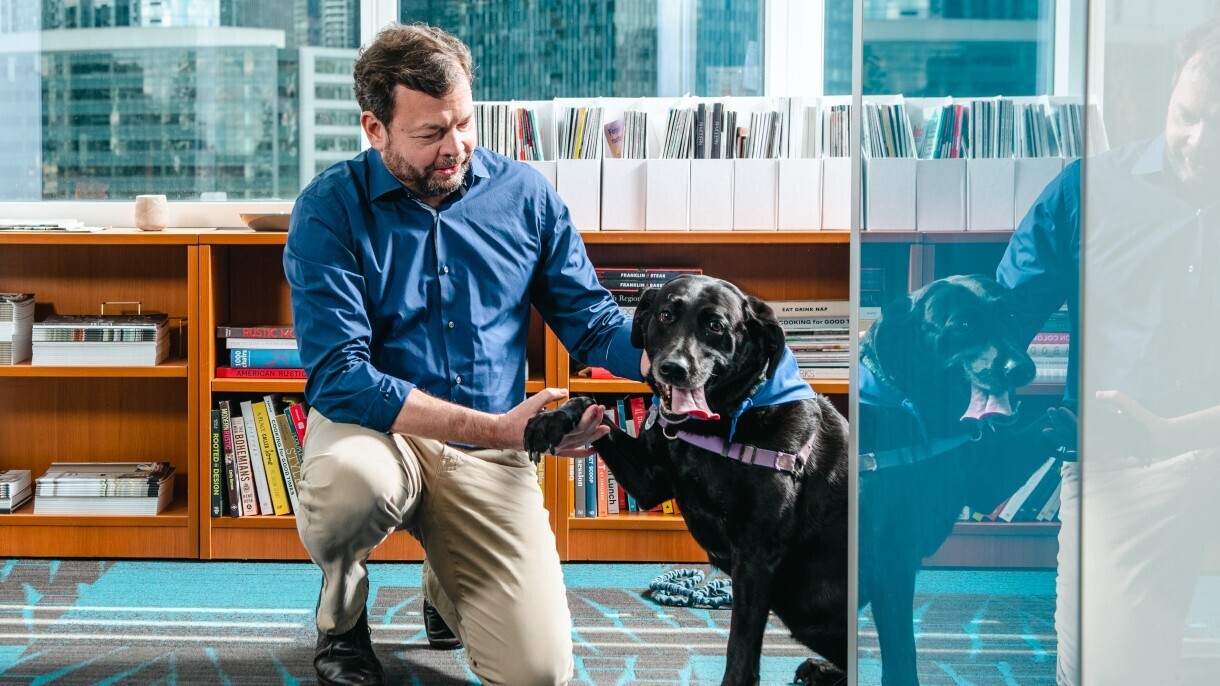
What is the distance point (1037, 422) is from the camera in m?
0.81

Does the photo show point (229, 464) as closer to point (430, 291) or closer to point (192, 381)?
point (192, 381)

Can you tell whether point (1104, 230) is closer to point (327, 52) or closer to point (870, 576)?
point (870, 576)

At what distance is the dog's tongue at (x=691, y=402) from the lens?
134cm

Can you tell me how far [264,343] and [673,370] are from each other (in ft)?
5.06

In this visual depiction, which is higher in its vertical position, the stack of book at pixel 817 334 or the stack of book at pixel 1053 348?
the stack of book at pixel 1053 348

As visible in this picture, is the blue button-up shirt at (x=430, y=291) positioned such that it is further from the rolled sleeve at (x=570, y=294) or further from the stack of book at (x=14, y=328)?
the stack of book at (x=14, y=328)

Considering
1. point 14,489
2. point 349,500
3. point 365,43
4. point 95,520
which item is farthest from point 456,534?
point 365,43

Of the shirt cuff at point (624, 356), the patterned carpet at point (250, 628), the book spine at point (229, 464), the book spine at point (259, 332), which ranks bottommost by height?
the patterned carpet at point (250, 628)

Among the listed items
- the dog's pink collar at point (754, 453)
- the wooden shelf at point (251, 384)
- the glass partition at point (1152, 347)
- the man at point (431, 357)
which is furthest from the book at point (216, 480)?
the glass partition at point (1152, 347)

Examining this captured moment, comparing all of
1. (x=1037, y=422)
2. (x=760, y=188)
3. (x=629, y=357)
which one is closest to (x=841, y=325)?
(x=760, y=188)

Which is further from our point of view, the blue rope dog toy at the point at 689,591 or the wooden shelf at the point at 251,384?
the wooden shelf at the point at 251,384

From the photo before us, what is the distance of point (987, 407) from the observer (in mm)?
872

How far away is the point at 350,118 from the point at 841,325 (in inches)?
60.4

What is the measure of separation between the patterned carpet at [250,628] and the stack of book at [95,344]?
0.50m
